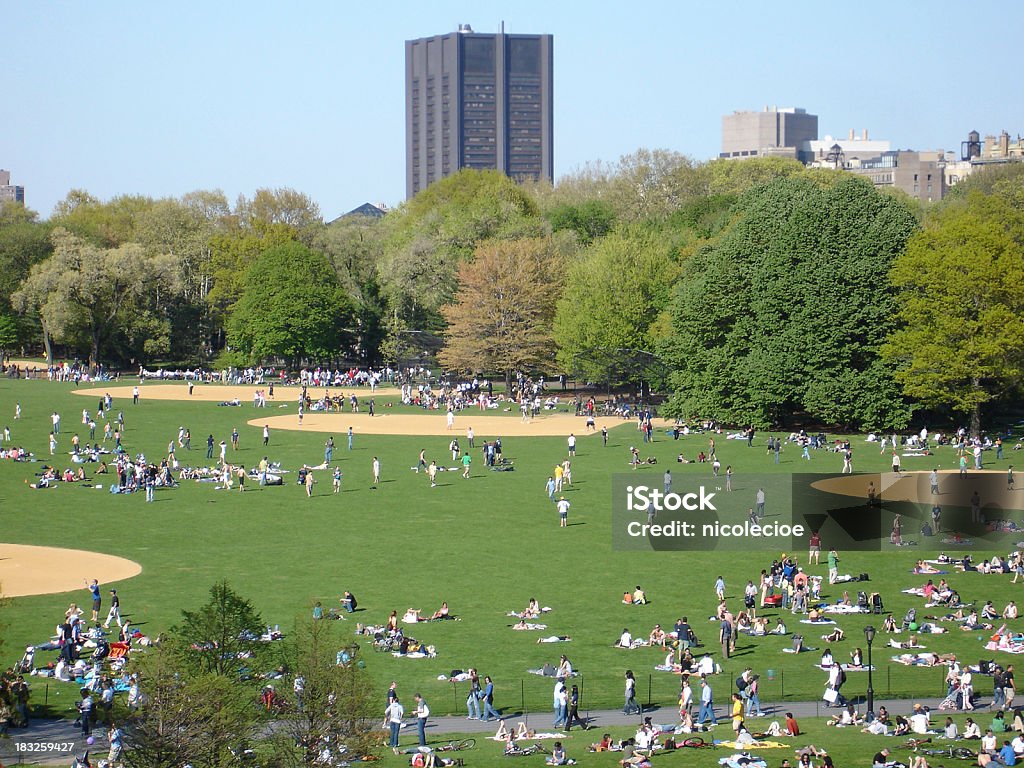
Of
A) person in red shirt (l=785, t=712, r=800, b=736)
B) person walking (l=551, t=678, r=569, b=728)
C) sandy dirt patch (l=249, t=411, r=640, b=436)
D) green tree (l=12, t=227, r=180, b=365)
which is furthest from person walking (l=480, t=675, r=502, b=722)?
green tree (l=12, t=227, r=180, b=365)

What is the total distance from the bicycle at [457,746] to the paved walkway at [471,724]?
24.1 inches

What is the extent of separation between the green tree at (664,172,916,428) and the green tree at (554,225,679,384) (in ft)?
31.1

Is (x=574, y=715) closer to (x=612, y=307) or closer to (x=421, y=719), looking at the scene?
(x=421, y=719)

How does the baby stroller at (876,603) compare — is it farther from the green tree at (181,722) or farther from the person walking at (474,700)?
the green tree at (181,722)

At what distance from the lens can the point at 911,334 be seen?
6950cm

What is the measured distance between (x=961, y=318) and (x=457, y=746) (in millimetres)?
50656

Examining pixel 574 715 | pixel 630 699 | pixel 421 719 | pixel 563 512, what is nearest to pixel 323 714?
pixel 421 719

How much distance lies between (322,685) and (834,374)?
5588 cm

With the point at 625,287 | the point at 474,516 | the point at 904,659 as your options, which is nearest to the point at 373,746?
the point at 904,659

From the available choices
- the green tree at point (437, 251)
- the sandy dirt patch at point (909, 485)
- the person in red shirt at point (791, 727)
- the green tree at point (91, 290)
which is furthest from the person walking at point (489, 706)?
the green tree at point (91, 290)

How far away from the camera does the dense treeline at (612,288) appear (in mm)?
70875

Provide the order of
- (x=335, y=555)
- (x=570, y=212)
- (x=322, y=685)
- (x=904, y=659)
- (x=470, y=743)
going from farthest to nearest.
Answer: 1. (x=570, y=212)
2. (x=335, y=555)
3. (x=904, y=659)
4. (x=470, y=743)
5. (x=322, y=685)

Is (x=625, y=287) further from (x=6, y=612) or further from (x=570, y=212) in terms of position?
(x=6, y=612)

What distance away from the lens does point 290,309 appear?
109812 mm
